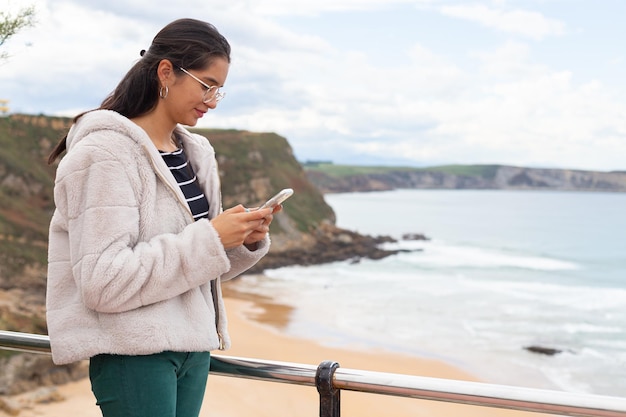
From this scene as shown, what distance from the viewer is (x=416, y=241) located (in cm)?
4688

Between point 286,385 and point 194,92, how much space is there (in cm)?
1128

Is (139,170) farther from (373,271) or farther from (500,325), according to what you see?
(373,271)

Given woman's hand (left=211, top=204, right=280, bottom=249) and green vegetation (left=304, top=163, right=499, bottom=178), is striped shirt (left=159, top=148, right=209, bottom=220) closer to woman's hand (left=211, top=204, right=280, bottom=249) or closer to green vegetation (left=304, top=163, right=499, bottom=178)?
woman's hand (left=211, top=204, right=280, bottom=249)

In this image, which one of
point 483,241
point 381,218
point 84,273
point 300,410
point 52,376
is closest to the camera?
point 84,273

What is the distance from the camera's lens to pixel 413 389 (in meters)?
1.42

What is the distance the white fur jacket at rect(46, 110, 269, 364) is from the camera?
131 centimetres

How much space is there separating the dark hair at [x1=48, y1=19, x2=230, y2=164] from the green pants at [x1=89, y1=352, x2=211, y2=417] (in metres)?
0.47

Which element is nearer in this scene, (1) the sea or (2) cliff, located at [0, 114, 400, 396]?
(2) cliff, located at [0, 114, 400, 396]

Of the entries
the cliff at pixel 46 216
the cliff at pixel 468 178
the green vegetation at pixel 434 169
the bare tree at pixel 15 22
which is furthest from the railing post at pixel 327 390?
the green vegetation at pixel 434 169

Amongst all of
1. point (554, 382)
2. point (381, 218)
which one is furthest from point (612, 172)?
point (554, 382)

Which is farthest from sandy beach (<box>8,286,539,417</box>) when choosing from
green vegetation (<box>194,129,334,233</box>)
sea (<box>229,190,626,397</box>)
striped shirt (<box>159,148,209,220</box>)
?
green vegetation (<box>194,129,334,233</box>)

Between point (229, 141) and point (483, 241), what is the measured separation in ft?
70.5

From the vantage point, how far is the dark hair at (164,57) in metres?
1.44

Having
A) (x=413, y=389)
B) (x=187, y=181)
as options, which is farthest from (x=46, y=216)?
(x=413, y=389)
